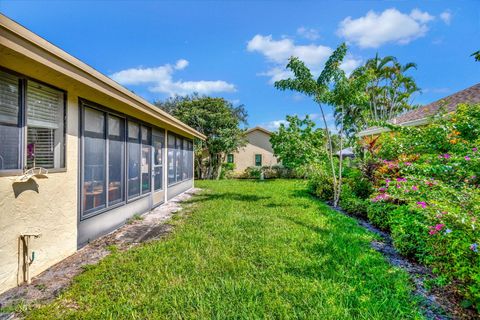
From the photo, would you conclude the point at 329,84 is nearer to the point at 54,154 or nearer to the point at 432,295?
the point at 432,295

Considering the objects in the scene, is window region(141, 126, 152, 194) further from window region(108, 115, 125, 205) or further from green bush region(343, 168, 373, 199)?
green bush region(343, 168, 373, 199)

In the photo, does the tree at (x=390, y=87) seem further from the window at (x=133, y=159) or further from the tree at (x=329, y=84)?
the window at (x=133, y=159)

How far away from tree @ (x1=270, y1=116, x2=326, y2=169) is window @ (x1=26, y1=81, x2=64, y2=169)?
6298 millimetres

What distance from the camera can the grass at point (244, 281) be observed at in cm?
235

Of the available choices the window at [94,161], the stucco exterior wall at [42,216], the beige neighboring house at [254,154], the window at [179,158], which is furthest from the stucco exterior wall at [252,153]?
the stucco exterior wall at [42,216]

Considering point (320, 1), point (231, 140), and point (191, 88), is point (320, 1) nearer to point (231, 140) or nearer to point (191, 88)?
point (231, 140)

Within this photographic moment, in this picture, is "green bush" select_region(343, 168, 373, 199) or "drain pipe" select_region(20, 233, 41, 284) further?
"green bush" select_region(343, 168, 373, 199)

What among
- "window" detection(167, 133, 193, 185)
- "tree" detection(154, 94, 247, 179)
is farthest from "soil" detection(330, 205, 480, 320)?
"tree" detection(154, 94, 247, 179)

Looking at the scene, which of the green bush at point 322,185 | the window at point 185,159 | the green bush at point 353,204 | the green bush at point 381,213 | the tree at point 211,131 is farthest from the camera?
the tree at point 211,131

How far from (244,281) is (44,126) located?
3401 mm

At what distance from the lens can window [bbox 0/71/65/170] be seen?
267cm

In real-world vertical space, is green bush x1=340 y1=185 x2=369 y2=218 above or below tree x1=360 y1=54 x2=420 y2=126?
below

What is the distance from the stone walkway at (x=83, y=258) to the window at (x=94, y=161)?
0.70 meters

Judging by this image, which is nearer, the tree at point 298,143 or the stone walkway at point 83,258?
the stone walkway at point 83,258
